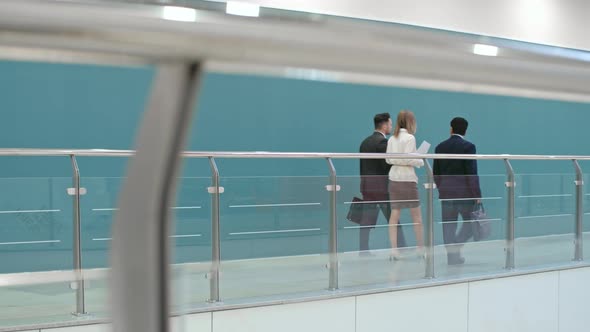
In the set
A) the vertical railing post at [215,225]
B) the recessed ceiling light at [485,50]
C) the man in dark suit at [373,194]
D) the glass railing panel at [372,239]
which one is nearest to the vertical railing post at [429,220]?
the glass railing panel at [372,239]

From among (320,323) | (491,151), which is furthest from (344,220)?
(491,151)

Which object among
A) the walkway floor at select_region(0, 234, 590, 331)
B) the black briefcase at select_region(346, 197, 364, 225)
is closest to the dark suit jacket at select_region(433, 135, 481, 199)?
the walkway floor at select_region(0, 234, 590, 331)

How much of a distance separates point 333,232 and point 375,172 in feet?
2.12

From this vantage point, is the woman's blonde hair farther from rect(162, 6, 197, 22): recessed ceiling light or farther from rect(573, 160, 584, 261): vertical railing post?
rect(162, 6, 197, 22): recessed ceiling light

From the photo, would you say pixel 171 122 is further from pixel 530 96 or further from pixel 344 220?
pixel 344 220

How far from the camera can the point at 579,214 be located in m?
5.82

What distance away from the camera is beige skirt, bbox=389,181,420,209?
4.73 meters

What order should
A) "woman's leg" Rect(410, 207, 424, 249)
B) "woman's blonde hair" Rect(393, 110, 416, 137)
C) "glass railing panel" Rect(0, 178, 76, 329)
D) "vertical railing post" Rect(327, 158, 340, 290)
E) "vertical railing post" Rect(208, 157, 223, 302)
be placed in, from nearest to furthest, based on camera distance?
"glass railing panel" Rect(0, 178, 76, 329)
"vertical railing post" Rect(208, 157, 223, 302)
"vertical railing post" Rect(327, 158, 340, 290)
"woman's leg" Rect(410, 207, 424, 249)
"woman's blonde hair" Rect(393, 110, 416, 137)

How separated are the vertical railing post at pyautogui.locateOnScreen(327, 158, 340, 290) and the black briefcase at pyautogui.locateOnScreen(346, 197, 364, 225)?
0.11m

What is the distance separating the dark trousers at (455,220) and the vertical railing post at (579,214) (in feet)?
3.71

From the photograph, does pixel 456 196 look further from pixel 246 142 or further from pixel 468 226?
pixel 246 142

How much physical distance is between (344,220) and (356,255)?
23 centimetres

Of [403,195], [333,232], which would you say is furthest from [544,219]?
[333,232]

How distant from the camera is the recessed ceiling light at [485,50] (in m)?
0.42
